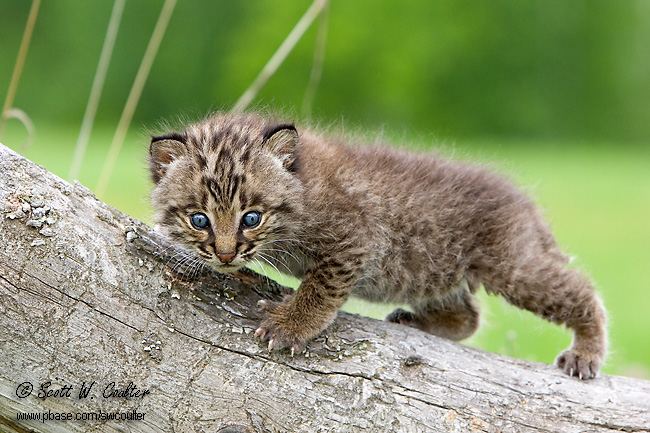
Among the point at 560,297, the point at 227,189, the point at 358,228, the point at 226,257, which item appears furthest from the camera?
the point at 560,297

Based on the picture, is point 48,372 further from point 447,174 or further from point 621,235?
point 621,235

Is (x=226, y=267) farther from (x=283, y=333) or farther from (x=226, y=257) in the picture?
(x=283, y=333)

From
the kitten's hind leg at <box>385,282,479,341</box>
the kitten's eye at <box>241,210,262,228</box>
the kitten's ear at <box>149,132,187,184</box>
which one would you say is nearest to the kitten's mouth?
the kitten's eye at <box>241,210,262,228</box>

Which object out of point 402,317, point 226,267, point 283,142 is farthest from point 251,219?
point 402,317

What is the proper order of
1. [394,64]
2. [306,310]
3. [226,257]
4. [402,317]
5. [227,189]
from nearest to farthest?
1. [226,257]
2. [227,189]
3. [306,310]
4. [402,317]
5. [394,64]

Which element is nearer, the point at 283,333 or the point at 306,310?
the point at 283,333

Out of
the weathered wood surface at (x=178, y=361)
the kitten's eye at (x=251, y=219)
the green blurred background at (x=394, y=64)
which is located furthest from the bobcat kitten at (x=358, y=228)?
the green blurred background at (x=394, y=64)

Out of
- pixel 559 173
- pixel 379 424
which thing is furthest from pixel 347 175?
pixel 559 173

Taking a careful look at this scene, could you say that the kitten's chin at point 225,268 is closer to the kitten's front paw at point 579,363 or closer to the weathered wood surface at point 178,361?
the weathered wood surface at point 178,361
